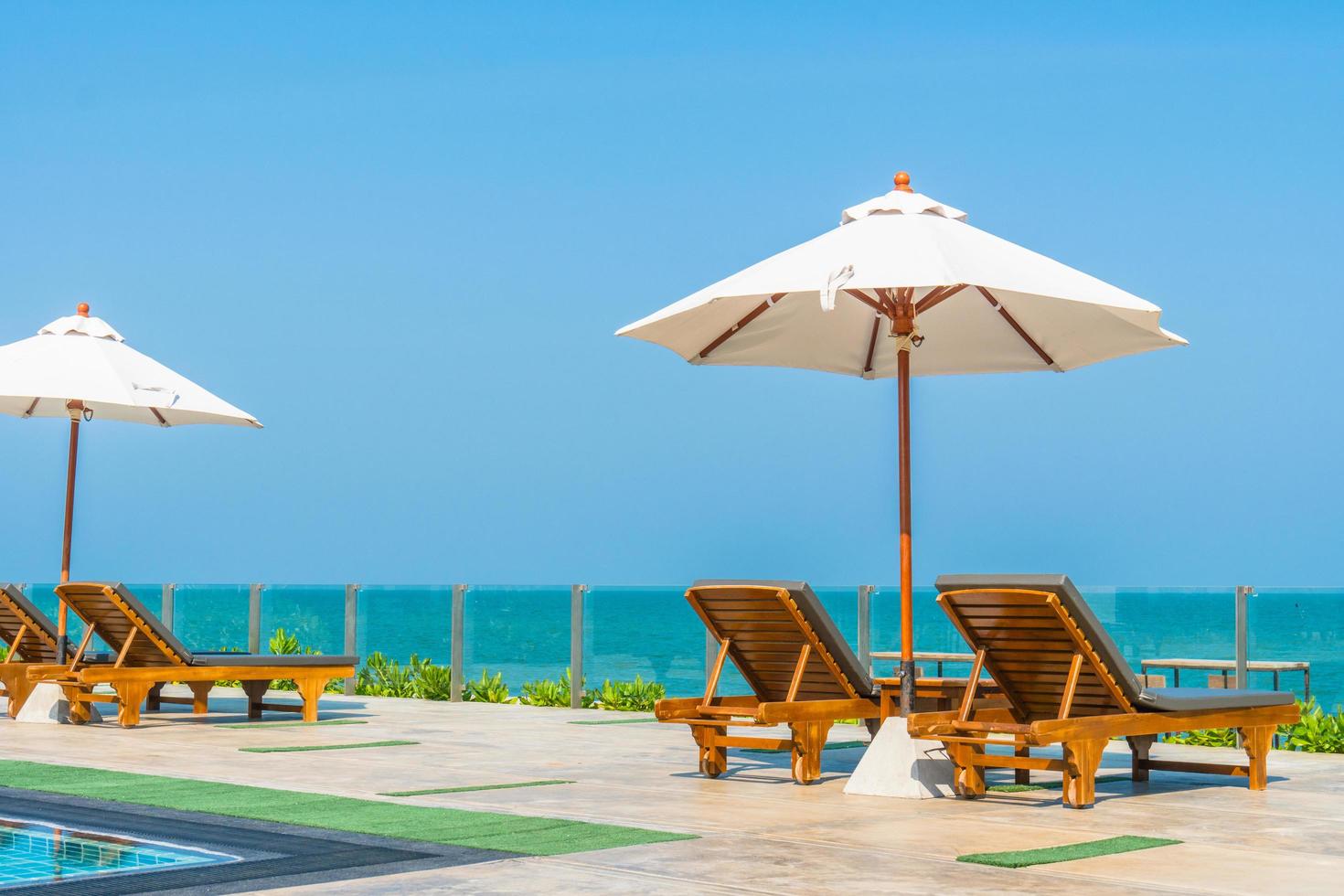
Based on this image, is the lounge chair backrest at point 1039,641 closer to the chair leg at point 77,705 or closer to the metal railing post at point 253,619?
the chair leg at point 77,705

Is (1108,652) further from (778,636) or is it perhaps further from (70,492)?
(70,492)

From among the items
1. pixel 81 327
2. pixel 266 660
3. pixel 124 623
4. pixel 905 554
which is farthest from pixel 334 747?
pixel 81 327

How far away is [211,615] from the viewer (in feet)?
52.3

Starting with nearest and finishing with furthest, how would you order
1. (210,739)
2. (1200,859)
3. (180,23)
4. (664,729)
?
1. (1200,859)
2. (210,739)
3. (664,729)
4. (180,23)

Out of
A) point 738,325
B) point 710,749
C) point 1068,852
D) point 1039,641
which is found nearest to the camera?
point 1068,852

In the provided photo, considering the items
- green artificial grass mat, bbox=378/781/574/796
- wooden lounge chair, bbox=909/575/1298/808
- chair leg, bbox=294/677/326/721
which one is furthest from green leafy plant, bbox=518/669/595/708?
A: wooden lounge chair, bbox=909/575/1298/808

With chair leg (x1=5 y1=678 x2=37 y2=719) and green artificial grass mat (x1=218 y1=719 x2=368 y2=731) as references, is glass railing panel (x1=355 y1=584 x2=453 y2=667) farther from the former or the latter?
chair leg (x1=5 y1=678 x2=37 y2=719)

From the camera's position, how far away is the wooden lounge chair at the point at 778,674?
8.32 m

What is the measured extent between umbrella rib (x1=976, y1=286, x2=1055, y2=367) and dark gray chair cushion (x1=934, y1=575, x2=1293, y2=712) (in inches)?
82.0

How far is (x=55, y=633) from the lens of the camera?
41.5 ft

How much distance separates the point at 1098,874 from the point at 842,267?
3074mm

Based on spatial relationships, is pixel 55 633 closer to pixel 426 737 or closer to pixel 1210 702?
pixel 426 737

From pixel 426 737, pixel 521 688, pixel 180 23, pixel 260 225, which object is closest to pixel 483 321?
pixel 260 225

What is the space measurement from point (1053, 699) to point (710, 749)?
175cm
